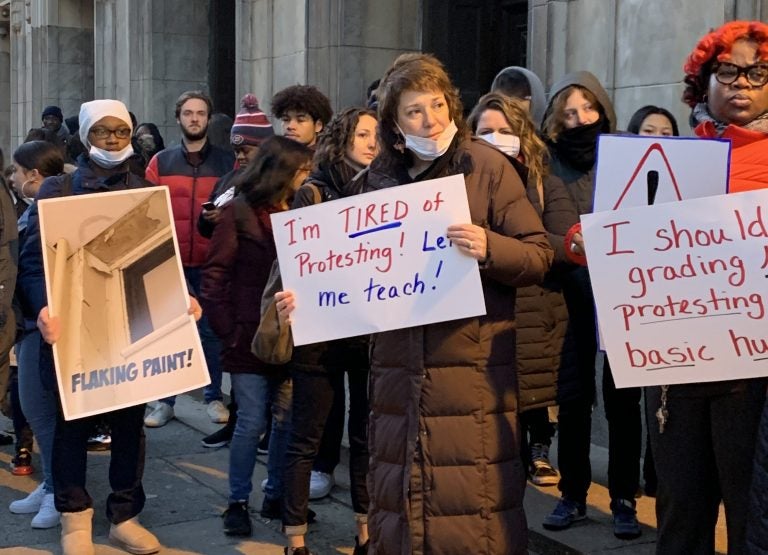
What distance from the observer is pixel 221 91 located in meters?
14.0

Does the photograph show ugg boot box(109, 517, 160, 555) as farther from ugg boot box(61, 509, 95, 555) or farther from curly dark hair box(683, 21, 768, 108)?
curly dark hair box(683, 21, 768, 108)

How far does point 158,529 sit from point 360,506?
3.71 feet

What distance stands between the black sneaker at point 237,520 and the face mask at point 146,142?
5.21 meters

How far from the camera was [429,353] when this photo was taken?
3.39 meters

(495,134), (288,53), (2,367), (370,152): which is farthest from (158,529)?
(288,53)

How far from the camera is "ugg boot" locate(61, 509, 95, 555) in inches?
183

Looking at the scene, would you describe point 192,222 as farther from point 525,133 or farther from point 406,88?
point 406,88

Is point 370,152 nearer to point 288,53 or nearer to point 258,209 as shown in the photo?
point 258,209

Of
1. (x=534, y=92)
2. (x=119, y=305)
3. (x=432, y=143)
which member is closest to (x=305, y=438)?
(x=119, y=305)

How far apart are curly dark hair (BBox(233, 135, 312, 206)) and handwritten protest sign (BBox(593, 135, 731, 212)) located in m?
1.55

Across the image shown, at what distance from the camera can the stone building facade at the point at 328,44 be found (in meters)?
6.58

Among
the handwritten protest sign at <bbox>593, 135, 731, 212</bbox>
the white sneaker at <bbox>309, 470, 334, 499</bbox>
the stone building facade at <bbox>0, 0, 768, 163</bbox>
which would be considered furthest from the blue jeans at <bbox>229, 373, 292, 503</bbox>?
the stone building facade at <bbox>0, 0, 768, 163</bbox>

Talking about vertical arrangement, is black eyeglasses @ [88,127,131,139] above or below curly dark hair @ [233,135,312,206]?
above

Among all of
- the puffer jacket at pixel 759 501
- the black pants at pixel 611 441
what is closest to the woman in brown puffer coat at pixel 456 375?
the puffer jacket at pixel 759 501
